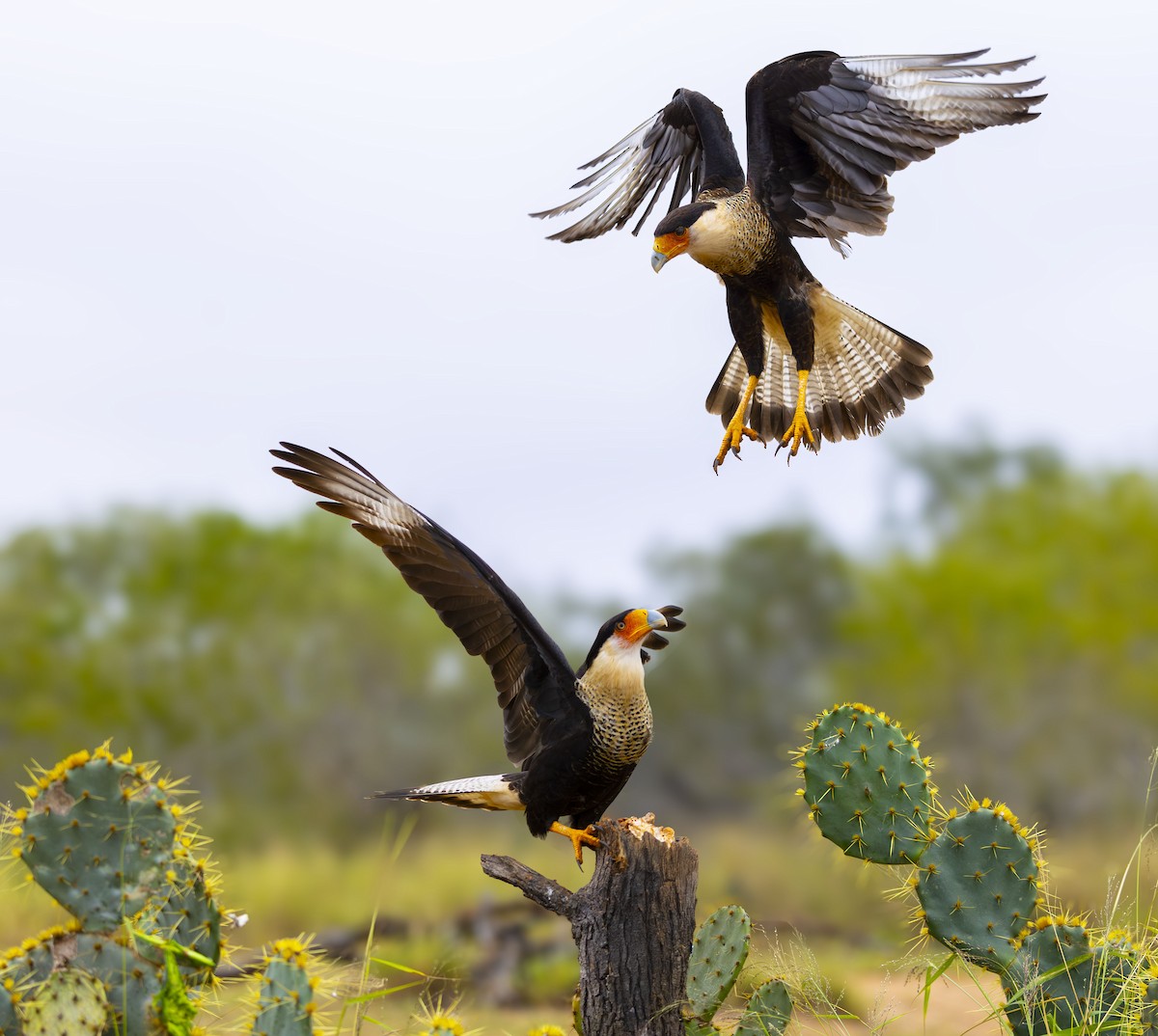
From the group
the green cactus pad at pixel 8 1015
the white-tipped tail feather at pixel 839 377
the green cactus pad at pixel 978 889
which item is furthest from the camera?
the white-tipped tail feather at pixel 839 377

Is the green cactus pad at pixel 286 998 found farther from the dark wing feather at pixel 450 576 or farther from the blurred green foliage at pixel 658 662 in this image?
the blurred green foliage at pixel 658 662

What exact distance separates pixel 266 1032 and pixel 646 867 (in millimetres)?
1159

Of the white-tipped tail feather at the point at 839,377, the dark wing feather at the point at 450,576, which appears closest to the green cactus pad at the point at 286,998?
the dark wing feather at the point at 450,576

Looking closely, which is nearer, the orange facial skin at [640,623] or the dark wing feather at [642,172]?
the orange facial skin at [640,623]

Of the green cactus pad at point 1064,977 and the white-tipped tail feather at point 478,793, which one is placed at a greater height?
the white-tipped tail feather at point 478,793

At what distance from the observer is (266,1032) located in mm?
3119

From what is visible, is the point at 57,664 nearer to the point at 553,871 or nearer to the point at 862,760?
the point at 553,871

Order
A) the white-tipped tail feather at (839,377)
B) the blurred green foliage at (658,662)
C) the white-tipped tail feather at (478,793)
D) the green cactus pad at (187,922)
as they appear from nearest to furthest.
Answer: the green cactus pad at (187,922) < the white-tipped tail feather at (478,793) < the white-tipped tail feather at (839,377) < the blurred green foliage at (658,662)

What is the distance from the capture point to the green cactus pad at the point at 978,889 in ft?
12.5

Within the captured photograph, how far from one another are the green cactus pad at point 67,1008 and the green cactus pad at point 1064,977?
2535 millimetres

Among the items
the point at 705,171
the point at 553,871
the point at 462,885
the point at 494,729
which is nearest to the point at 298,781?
the point at 494,729

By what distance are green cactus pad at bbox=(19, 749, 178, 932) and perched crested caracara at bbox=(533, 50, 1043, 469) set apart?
2.12 m

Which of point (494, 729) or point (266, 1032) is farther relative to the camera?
point (494, 729)

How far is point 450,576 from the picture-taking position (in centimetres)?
407
